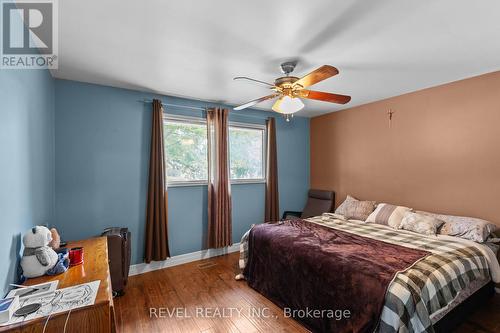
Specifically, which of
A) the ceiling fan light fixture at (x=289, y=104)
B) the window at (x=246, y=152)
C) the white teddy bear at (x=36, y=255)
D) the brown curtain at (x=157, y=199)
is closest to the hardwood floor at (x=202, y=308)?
the brown curtain at (x=157, y=199)

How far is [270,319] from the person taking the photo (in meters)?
2.21

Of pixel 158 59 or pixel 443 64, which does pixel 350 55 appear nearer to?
pixel 443 64

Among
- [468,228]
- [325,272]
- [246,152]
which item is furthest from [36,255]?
[468,228]

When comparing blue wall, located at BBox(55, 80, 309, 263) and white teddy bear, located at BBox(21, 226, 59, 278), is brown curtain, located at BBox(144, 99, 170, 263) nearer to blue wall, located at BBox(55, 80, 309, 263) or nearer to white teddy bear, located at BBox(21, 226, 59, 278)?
blue wall, located at BBox(55, 80, 309, 263)

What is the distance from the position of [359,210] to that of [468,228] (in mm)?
1254

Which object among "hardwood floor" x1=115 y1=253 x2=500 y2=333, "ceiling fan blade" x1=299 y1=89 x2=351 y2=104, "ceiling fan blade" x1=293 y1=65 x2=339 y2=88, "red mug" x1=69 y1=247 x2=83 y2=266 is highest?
"ceiling fan blade" x1=293 y1=65 x2=339 y2=88

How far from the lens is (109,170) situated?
9.81 feet

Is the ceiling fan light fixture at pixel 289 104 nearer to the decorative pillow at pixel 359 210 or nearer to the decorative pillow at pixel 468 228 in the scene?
the decorative pillow at pixel 359 210

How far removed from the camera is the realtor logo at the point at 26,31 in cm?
138

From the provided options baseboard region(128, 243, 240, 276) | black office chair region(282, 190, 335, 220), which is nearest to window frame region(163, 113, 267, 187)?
black office chair region(282, 190, 335, 220)

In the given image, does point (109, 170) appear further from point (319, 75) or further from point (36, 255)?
point (319, 75)

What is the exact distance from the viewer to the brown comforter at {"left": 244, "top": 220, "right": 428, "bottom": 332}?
171 centimetres

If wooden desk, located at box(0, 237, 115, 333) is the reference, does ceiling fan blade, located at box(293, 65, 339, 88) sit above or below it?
above

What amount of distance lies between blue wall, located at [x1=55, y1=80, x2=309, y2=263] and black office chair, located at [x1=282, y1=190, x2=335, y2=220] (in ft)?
6.01
